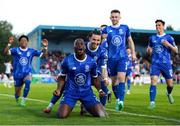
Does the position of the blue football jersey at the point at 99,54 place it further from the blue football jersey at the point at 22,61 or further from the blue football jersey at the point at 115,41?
the blue football jersey at the point at 22,61

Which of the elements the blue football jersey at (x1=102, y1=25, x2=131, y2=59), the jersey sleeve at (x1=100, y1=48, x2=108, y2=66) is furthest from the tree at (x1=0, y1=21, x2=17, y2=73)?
the jersey sleeve at (x1=100, y1=48, x2=108, y2=66)

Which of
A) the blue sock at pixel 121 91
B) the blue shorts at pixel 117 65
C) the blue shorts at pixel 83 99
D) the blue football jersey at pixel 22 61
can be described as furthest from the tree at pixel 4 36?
the blue shorts at pixel 83 99

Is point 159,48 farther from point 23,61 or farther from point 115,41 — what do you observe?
point 23,61

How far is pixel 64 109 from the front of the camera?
9922 mm

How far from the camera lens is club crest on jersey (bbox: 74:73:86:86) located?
10.1m

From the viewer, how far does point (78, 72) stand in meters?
10.0

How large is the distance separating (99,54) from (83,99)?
60.6 inches

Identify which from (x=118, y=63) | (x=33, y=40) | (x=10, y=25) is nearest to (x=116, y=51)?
(x=118, y=63)

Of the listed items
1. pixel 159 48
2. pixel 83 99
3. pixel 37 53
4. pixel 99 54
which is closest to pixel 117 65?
pixel 99 54

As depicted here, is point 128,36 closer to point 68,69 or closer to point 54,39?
point 68,69

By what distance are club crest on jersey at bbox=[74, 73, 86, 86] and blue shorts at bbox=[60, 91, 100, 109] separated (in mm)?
241

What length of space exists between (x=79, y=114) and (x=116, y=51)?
2.23 metres

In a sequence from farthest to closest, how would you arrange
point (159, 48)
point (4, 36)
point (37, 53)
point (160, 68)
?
point (4, 36), point (37, 53), point (160, 68), point (159, 48)

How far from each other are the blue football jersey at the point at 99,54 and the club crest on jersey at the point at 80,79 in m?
1.19
